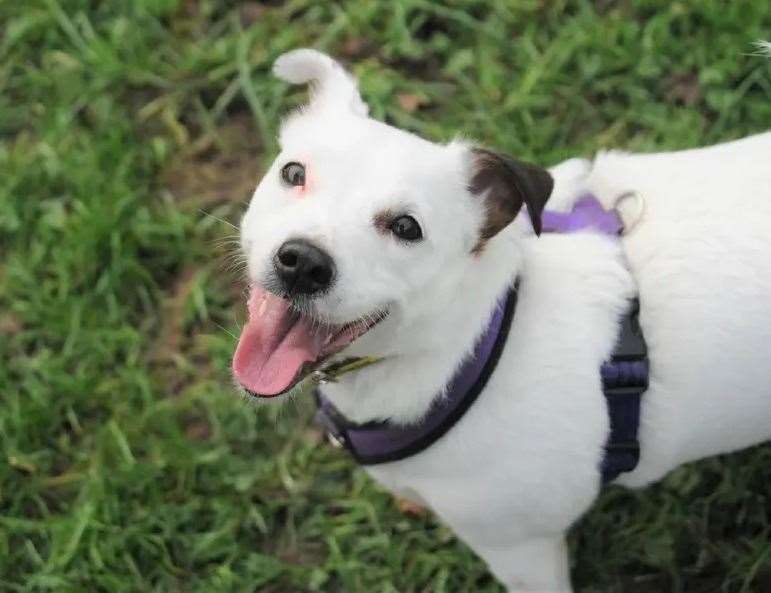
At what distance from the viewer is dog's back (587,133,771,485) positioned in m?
2.37

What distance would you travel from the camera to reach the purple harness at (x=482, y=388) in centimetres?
240

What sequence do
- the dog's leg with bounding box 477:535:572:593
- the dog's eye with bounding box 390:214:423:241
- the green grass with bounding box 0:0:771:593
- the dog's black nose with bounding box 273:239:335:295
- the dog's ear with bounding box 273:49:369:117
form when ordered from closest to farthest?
the dog's black nose with bounding box 273:239:335:295
the dog's eye with bounding box 390:214:423:241
the dog's ear with bounding box 273:49:369:117
the dog's leg with bounding box 477:535:572:593
the green grass with bounding box 0:0:771:593

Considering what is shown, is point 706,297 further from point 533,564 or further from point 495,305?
point 533,564

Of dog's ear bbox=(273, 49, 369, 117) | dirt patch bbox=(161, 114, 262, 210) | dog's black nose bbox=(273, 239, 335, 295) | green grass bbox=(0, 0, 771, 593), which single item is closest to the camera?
dog's black nose bbox=(273, 239, 335, 295)

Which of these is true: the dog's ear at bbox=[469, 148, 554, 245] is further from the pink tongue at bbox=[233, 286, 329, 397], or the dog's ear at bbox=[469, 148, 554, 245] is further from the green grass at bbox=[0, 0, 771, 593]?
the green grass at bbox=[0, 0, 771, 593]

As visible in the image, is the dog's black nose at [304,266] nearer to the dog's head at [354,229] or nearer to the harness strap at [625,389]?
the dog's head at [354,229]

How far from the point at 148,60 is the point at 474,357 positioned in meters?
2.57

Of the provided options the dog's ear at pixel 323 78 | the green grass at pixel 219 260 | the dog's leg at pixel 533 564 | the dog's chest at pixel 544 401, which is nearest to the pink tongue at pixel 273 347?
the dog's chest at pixel 544 401

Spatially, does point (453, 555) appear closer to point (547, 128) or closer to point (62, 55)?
point (547, 128)

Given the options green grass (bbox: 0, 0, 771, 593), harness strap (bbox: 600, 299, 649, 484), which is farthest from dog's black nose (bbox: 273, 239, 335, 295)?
green grass (bbox: 0, 0, 771, 593)

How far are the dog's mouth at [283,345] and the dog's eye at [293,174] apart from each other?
0.28 meters

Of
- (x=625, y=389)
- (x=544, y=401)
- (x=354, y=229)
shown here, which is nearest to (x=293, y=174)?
(x=354, y=229)

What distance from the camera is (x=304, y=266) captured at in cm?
212

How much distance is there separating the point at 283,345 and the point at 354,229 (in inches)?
14.0
